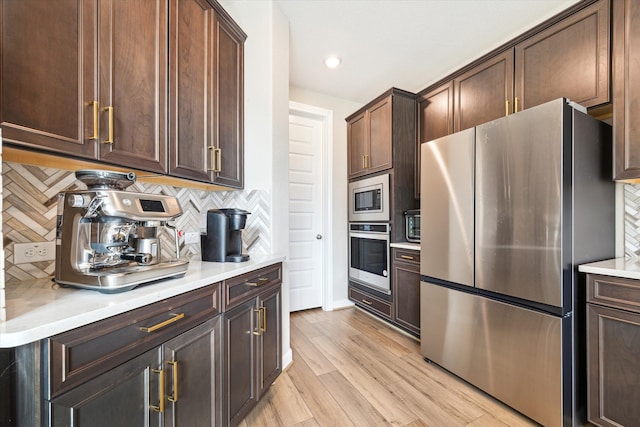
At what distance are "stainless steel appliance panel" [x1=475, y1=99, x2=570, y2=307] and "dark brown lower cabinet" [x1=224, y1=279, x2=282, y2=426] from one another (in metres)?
1.43

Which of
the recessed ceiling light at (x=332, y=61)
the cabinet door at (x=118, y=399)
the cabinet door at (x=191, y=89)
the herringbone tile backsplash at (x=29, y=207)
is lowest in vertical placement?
the cabinet door at (x=118, y=399)

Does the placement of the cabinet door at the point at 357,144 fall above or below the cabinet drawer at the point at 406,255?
above

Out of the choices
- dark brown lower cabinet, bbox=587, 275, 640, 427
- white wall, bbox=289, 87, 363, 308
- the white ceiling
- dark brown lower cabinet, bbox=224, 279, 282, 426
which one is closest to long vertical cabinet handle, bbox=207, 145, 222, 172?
dark brown lower cabinet, bbox=224, 279, 282, 426

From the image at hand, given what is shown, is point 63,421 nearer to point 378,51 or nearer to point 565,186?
point 565,186

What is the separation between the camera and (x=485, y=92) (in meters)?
2.33

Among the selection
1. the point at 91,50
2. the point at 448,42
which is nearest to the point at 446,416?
the point at 91,50

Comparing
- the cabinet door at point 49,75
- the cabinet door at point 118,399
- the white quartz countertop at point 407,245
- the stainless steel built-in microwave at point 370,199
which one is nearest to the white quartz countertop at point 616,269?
the white quartz countertop at point 407,245

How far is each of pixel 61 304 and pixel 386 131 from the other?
292cm

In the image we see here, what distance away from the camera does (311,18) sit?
7.49 ft

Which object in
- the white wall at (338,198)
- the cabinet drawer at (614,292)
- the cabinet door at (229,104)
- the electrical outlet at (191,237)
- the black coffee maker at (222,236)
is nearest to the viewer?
the cabinet drawer at (614,292)

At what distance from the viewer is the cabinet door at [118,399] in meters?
0.74

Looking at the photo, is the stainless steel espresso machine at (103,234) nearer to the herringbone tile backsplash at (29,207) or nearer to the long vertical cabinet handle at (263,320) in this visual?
the herringbone tile backsplash at (29,207)

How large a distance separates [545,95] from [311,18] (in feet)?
6.22

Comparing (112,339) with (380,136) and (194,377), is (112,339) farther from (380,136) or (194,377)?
(380,136)
